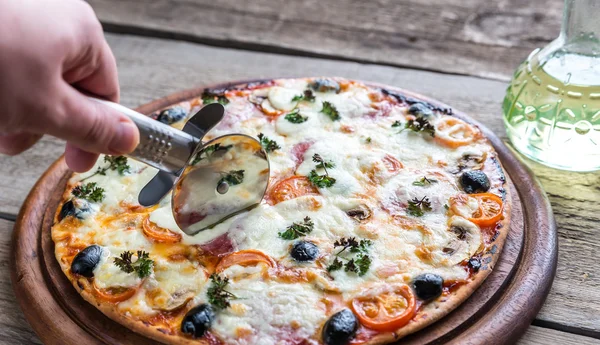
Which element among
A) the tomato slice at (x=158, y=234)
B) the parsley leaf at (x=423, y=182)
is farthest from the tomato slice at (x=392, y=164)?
the tomato slice at (x=158, y=234)

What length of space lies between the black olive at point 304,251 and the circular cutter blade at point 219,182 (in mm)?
377

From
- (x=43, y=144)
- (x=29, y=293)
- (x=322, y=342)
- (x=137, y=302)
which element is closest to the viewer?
(x=322, y=342)

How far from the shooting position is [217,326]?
252 centimetres

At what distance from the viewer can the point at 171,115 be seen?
11.9 feet

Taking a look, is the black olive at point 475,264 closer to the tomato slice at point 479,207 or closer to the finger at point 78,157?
the tomato slice at point 479,207

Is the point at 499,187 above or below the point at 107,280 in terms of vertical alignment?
above

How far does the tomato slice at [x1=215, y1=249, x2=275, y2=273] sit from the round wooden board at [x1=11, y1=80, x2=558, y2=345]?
0.44 meters

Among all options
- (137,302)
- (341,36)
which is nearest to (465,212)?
(137,302)

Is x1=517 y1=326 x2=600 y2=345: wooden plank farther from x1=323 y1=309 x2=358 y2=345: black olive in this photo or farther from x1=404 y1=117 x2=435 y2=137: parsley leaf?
x1=404 y1=117 x2=435 y2=137: parsley leaf

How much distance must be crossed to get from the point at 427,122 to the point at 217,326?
159 cm

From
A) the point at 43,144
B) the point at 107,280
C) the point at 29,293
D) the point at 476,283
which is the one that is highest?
the point at 476,283

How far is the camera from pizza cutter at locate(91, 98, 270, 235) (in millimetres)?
2732

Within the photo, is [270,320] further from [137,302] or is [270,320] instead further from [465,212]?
[465,212]

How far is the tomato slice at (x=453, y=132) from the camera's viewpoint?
11.1ft
